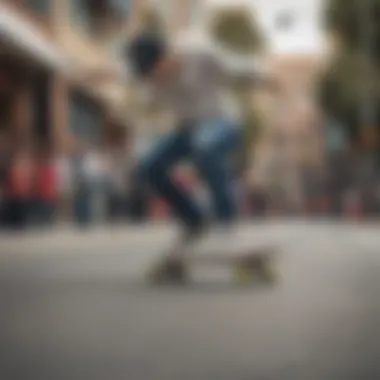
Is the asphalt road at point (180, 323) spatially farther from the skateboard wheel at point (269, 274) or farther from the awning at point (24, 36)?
the awning at point (24, 36)

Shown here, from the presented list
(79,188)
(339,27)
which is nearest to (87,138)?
(79,188)

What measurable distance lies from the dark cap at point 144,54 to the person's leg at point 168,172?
0.13 feet

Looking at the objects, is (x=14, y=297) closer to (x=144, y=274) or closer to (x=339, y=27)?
(x=144, y=274)

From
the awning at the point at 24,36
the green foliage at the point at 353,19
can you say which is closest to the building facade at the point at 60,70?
the awning at the point at 24,36

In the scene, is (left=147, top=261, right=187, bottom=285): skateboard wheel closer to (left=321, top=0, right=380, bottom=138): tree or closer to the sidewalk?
the sidewalk

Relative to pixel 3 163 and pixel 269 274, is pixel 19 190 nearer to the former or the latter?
pixel 3 163

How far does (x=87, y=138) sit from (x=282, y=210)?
0.39 feet

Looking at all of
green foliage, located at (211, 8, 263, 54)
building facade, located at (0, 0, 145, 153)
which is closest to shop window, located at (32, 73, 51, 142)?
building facade, located at (0, 0, 145, 153)

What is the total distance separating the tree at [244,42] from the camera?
563 millimetres

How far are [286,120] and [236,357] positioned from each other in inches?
6.1

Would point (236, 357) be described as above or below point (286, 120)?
below

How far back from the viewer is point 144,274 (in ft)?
2.01

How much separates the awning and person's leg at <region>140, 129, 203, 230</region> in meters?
0.08

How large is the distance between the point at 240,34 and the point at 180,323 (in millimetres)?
188
